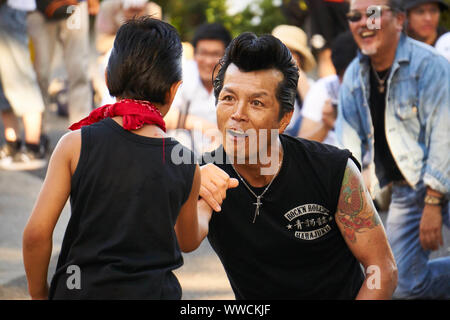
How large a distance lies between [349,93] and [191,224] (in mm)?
2559

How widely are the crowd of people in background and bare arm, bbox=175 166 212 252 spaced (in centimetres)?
100

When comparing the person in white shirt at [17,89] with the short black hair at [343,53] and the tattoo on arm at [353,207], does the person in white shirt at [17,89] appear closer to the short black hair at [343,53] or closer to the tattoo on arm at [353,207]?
the short black hair at [343,53]

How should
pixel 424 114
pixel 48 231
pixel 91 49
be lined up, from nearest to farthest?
pixel 48 231 → pixel 424 114 → pixel 91 49

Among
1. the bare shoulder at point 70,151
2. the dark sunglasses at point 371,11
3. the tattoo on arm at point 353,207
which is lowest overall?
the tattoo on arm at point 353,207

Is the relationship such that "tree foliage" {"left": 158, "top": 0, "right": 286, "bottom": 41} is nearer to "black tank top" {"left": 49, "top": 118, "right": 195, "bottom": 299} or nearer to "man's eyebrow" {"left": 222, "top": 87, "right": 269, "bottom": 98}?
"man's eyebrow" {"left": 222, "top": 87, "right": 269, "bottom": 98}

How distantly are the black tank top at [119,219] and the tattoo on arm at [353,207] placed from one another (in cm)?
92

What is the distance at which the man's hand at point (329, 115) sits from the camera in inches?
272

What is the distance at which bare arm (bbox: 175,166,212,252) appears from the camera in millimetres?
2982

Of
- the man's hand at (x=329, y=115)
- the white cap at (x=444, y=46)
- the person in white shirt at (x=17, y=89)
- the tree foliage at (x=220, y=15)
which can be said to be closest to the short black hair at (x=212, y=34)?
the man's hand at (x=329, y=115)
